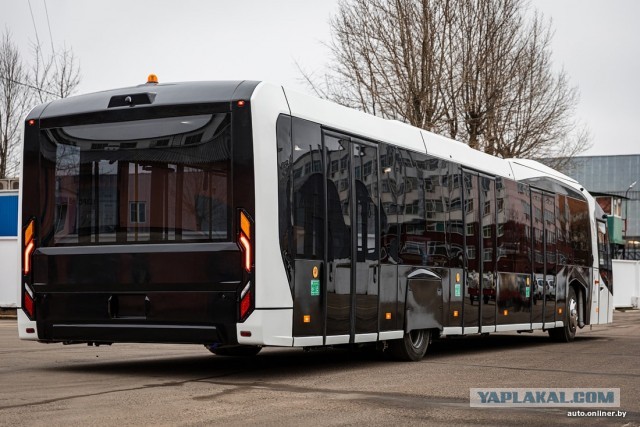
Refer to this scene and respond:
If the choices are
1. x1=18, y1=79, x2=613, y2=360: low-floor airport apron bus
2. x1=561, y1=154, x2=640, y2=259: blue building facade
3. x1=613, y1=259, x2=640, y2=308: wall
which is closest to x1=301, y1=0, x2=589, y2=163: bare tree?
x1=613, y1=259, x2=640, y2=308: wall

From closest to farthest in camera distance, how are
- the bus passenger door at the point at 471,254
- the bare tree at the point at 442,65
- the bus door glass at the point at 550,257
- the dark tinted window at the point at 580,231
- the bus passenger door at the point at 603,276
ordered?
the bus passenger door at the point at 471,254 < the bus door glass at the point at 550,257 < the dark tinted window at the point at 580,231 < the bus passenger door at the point at 603,276 < the bare tree at the point at 442,65

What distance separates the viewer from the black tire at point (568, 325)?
63.6 ft

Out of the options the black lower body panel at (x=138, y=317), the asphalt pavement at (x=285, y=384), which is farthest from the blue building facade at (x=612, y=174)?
the black lower body panel at (x=138, y=317)

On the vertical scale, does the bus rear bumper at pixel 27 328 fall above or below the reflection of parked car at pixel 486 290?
below

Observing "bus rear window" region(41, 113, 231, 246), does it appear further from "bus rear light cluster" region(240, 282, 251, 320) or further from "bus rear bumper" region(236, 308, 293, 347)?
"bus rear bumper" region(236, 308, 293, 347)

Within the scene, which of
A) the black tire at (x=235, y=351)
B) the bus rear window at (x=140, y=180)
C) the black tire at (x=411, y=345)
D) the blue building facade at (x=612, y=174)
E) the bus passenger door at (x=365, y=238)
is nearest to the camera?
the bus rear window at (x=140, y=180)

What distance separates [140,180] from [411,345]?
14.3 ft

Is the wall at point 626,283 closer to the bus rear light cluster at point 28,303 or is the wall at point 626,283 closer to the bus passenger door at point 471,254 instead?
the bus passenger door at point 471,254

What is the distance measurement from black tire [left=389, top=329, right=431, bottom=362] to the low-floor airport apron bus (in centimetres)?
31

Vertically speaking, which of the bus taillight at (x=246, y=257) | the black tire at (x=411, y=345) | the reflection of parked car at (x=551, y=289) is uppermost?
Result: the bus taillight at (x=246, y=257)

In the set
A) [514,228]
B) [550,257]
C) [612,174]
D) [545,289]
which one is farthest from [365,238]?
[612,174]

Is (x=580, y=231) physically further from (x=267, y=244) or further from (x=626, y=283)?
(x=626, y=283)

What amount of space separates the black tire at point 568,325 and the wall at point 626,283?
23547mm

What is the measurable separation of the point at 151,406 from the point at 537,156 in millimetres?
32808
